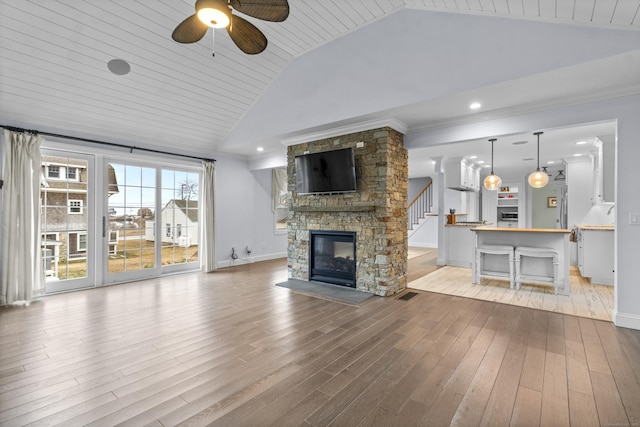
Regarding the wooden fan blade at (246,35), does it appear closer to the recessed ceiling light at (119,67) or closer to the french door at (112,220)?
the recessed ceiling light at (119,67)

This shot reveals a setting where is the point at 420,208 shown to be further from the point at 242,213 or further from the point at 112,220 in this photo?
the point at 112,220

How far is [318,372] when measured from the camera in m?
2.38

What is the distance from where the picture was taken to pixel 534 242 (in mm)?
4926

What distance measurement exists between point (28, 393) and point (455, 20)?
16.7 ft

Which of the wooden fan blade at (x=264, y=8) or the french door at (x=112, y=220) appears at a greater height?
the wooden fan blade at (x=264, y=8)

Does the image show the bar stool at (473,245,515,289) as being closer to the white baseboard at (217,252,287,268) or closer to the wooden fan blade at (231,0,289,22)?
the wooden fan blade at (231,0,289,22)

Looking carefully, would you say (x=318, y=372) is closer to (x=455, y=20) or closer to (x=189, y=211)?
(x=455, y=20)

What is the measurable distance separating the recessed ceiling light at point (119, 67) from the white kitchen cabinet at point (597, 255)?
25.3ft

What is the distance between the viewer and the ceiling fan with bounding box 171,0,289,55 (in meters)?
2.17

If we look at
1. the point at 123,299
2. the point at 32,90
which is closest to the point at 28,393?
the point at 123,299

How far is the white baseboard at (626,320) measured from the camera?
3.25 meters

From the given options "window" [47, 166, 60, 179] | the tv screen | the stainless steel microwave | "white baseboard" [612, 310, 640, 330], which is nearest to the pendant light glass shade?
"white baseboard" [612, 310, 640, 330]

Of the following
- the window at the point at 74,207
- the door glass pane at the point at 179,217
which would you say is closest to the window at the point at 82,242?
the window at the point at 74,207

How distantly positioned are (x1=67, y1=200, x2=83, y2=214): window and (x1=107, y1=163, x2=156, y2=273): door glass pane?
0.42m
